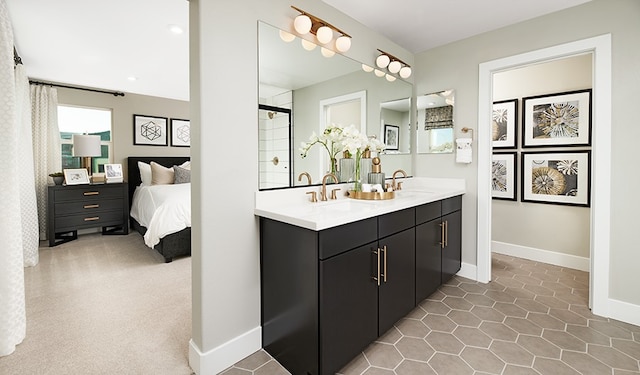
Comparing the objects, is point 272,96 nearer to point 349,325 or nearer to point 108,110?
point 349,325

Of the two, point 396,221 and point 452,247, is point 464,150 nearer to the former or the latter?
point 452,247

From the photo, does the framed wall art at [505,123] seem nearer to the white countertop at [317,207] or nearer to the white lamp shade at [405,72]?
the white lamp shade at [405,72]

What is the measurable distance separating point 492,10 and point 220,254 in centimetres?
283

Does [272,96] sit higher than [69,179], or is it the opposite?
[272,96]

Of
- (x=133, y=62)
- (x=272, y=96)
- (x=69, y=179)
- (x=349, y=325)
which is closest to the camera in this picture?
(x=349, y=325)

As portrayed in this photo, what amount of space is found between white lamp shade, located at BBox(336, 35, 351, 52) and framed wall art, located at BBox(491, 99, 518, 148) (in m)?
2.52

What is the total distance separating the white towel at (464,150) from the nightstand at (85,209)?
5008 mm

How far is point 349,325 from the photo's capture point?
1.68 metres

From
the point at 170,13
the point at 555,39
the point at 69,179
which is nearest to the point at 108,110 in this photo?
the point at 69,179

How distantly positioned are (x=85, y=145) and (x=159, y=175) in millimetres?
1115

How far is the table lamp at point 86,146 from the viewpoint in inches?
182

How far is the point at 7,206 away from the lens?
6.11 feet

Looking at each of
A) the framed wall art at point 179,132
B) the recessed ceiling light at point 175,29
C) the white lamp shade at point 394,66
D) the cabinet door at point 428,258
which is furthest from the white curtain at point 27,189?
the cabinet door at point 428,258

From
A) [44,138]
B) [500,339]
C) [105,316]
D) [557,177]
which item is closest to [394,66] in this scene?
[557,177]
